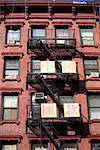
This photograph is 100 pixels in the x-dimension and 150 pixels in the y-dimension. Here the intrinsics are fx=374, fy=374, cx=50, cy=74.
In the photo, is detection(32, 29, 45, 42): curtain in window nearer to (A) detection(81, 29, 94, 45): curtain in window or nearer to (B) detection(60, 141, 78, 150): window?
(A) detection(81, 29, 94, 45): curtain in window

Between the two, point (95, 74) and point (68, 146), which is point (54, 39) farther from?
point (68, 146)

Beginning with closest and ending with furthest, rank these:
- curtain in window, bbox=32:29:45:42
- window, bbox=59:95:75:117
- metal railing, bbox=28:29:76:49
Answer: window, bbox=59:95:75:117
metal railing, bbox=28:29:76:49
curtain in window, bbox=32:29:45:42

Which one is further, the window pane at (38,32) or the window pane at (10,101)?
the window pane at (38,32)

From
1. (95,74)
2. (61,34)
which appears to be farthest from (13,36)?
(95,74)

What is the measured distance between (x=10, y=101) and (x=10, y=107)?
48 cm

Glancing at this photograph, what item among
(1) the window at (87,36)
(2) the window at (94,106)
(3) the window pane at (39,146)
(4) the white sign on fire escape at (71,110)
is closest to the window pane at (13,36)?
(1) the window at (87,36)

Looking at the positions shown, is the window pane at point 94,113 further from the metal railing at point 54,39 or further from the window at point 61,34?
the window at point 61,34

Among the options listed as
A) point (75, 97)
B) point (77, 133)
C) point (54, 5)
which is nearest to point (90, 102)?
point (75, 97)

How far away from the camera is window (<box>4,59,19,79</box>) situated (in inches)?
1117

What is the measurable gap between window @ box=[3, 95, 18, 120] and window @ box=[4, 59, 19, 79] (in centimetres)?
181

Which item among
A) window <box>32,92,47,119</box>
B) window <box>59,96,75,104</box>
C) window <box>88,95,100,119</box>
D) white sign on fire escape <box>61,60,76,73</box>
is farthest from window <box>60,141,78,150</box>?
white sign on fire escape <box>61,60,76,73</box>

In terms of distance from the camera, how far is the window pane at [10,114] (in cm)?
2648

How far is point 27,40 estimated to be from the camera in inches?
1169

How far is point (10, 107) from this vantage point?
2689 centimetres
